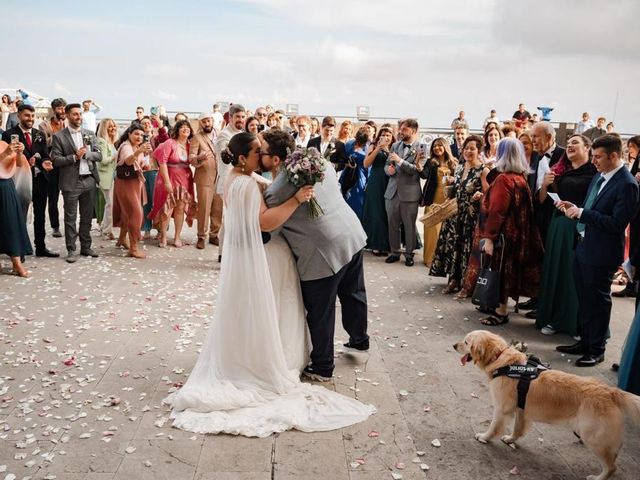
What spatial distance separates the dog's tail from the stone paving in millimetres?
526

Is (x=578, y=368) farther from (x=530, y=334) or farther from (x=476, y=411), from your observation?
(x=476, y=411)

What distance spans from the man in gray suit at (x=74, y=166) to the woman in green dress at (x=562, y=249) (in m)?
5.93

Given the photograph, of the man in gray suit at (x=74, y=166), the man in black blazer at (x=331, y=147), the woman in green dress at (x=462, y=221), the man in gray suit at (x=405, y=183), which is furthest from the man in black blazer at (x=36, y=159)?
the woman in green dress at (x=462, y=221)

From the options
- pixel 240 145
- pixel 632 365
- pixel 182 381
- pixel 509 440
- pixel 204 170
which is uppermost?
pixel 240 145

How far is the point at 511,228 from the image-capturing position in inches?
228

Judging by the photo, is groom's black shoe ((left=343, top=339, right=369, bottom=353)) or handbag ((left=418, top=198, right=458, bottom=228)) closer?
groom's black shoe ((left=343, top=339, right=369, bottom=353))

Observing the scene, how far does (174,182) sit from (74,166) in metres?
1.55

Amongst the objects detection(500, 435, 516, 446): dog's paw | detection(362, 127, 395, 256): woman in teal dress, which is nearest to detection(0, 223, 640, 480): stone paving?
detection(500, 435, 516, 446): dog's paw

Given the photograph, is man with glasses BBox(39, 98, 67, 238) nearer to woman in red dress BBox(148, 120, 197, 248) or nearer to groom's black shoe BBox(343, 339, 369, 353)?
woman in red dress BBox(148, 120, 197, 248)

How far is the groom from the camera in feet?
14.1

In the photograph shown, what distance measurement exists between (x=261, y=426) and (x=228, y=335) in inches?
28.8

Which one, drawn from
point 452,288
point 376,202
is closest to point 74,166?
point 376,202

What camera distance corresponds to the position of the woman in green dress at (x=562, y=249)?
212 inches

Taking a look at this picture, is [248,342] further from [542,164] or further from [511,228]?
[542,164]
